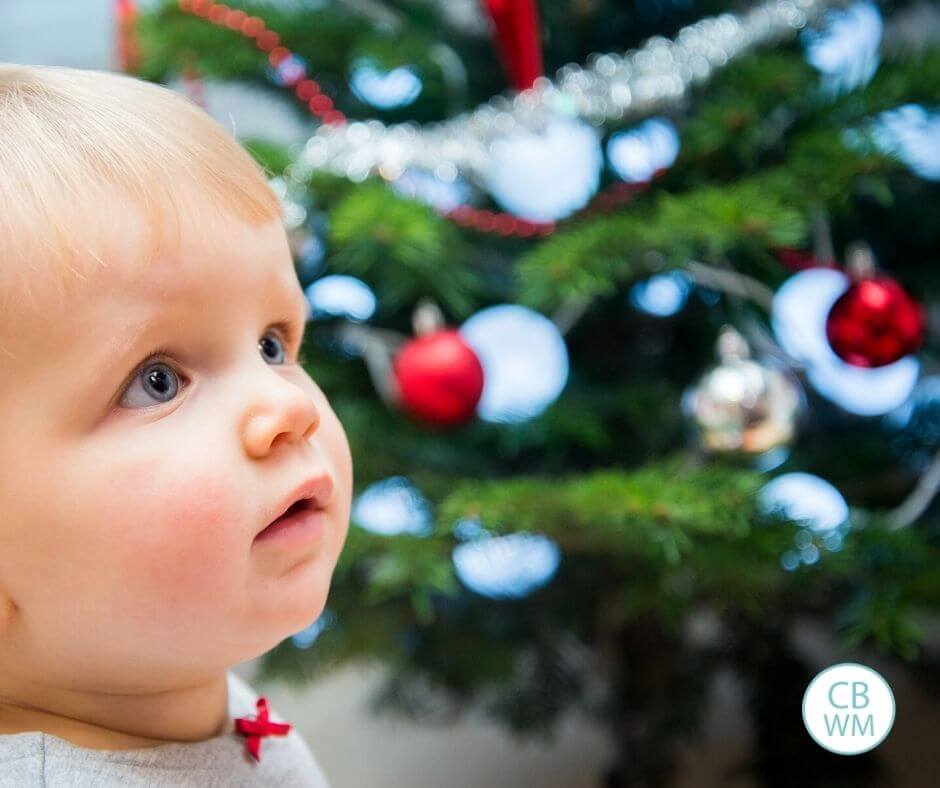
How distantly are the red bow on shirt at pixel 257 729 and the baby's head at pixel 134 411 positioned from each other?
0.07 metres

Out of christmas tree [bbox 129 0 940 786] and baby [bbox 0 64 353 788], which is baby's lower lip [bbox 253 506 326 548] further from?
christmas tree [bbox 129 0 940 786]

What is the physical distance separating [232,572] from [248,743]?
0.39 feet

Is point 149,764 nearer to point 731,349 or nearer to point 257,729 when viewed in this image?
point 257,729

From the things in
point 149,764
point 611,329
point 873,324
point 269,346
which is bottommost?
point 611,329

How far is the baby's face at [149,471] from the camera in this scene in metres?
0.39

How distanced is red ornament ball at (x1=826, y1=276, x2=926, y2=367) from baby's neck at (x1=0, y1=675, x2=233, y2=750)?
0.57m

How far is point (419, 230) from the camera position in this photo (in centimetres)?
80

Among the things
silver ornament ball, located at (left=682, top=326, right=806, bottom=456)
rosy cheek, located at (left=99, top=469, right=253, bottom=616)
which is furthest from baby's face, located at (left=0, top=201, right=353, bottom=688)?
silver ornament ball, located at (left=682, top=326, right=806, bottom=456)

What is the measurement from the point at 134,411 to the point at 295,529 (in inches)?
2.8

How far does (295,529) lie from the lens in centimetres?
42

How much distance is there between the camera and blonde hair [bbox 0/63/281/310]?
1.28ft

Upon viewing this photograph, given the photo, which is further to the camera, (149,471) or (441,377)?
(441,377)

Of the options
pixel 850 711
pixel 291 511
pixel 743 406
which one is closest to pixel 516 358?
pixel 743 406

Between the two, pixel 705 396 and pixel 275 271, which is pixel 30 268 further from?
pixel 705 396
